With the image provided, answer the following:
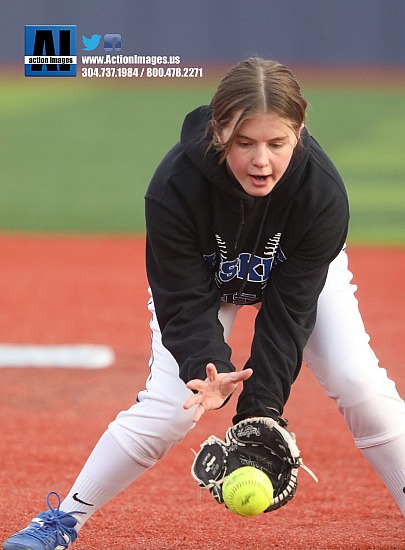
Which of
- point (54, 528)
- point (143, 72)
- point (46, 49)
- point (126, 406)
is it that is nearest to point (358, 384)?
point (54, 528)

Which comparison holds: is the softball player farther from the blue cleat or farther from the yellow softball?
the yellow softball

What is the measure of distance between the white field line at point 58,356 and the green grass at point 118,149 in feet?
15.4

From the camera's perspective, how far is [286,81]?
2.37m

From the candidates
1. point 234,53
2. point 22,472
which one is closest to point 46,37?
point 22,472

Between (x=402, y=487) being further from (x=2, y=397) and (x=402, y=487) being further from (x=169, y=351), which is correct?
(x=2, y=397)

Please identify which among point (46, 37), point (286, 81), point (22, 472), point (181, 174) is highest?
point (46, 37)

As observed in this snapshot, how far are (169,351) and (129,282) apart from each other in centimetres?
523

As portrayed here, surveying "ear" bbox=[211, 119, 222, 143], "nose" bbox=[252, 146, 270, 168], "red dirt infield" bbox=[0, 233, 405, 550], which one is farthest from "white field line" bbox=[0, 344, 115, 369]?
"nose" bbox=[252, 146, 270, 168]

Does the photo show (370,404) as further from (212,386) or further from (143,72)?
(143,72)

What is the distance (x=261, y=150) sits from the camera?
2.31 metres

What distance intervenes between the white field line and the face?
3.30 metres

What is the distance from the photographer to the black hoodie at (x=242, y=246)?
2529mm

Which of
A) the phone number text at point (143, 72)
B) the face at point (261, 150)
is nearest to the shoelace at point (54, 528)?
the face at point (261, 150)

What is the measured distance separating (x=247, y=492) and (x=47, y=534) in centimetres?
66
